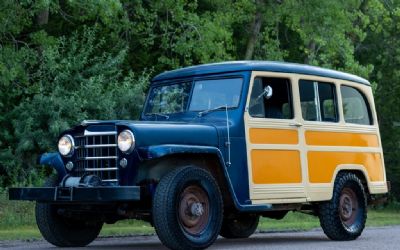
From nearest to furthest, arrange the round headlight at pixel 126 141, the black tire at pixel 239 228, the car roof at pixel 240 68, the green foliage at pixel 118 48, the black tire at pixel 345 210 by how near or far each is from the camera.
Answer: the round headlight at pixel 126 141
the car roof at pixel 240 68
the black tire at pixel 345 210
the black tire at pixel 239 228
the green foliage at pixel 118 48

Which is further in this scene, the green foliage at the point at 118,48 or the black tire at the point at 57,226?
the green foliage at the point at 118,48

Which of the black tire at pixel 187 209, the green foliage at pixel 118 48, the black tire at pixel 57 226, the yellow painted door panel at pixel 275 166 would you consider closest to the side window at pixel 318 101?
the yellow painted door panel at pixel 275 166

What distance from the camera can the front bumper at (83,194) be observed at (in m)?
9.76

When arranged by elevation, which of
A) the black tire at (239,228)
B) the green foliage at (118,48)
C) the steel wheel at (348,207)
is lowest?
the black tire at (239,228)

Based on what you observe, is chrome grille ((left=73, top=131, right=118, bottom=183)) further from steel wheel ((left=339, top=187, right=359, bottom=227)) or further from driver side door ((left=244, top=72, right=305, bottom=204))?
steel wheel ((left=339, top=187, right=359, bottom=227))

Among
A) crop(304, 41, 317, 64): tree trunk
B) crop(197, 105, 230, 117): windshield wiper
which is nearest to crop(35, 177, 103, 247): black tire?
crop(197, 105, 230, 117): windshield wiper

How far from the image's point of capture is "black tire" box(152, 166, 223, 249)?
994 cm

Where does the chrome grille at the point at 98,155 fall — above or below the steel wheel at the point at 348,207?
above

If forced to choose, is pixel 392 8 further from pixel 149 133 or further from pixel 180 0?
pixel 149 133

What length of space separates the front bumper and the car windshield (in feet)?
7.45

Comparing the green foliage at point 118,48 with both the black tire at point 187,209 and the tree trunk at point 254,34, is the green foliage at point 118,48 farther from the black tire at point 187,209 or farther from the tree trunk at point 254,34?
the black tire at point 187,209

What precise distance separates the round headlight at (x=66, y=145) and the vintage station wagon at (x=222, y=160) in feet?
0.05

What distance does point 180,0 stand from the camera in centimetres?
2494

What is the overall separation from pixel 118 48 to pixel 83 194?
48.0 ft
